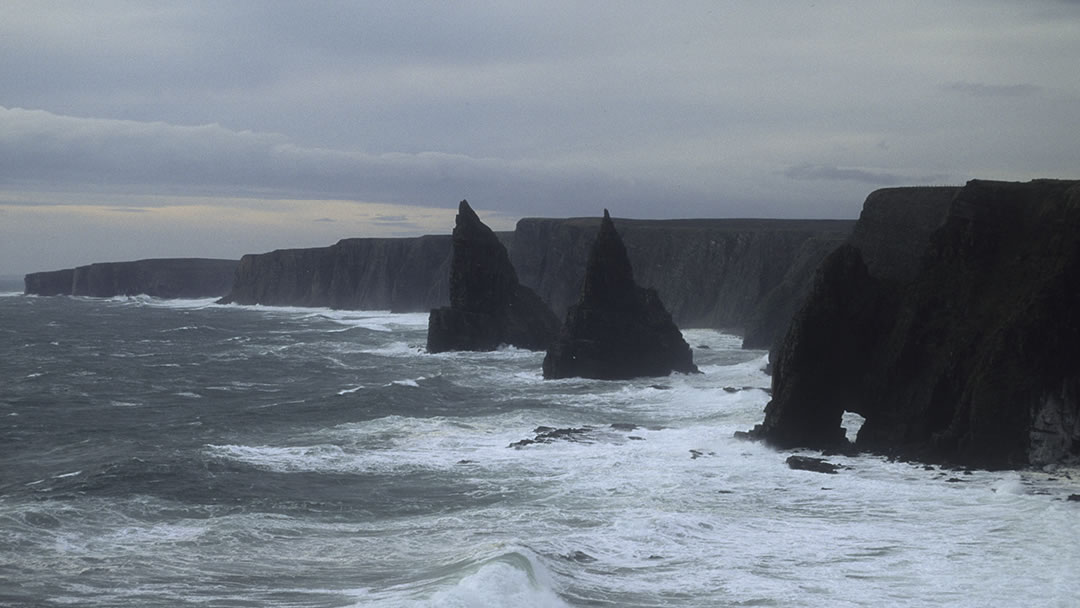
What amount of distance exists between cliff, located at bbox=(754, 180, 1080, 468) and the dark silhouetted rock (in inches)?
79.7

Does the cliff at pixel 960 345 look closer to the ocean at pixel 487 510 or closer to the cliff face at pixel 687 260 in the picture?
the ocean at pixel 487 510

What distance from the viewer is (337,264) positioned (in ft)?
513

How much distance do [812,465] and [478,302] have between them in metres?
42.8

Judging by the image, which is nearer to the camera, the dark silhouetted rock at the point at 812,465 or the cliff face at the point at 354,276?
the dark silhouetted rock at the point at 812,465

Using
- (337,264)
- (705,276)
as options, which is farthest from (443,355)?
(337,264)

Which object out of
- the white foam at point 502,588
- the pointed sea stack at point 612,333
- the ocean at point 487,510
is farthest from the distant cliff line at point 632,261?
the white foam at point 502,588

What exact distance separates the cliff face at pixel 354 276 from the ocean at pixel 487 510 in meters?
84.4

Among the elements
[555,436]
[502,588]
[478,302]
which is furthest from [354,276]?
[502,588]

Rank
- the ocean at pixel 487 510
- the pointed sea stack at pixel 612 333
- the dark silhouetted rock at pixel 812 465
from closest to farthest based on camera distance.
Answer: the ocean at pixel 487 510 < the dark silhouetted rock at pixel 812 465 < the pointed sea stack at pixel 612 333

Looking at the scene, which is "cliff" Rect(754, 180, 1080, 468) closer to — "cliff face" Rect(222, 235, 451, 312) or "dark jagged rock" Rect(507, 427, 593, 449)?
"dark jagged rock" Rect(507, 427, 593, 449)

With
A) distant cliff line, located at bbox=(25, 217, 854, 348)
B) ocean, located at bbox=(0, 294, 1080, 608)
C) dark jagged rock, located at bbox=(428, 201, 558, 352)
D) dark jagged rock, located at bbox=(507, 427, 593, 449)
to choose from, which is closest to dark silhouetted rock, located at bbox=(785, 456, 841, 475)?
ocean, located at bbox=(0, 294, 1080, 608)

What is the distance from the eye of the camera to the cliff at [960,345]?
1085 inches

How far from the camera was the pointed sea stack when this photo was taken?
181 ft

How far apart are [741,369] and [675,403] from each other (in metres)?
12.6
